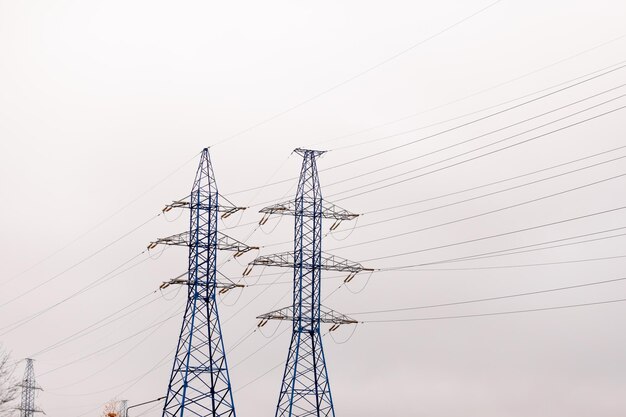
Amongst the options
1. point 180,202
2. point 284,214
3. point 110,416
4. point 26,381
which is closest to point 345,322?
point 284,214

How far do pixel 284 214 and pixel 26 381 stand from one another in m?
60.8

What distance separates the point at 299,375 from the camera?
7312cm

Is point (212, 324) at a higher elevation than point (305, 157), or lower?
lower

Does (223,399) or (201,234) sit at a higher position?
(201,234)

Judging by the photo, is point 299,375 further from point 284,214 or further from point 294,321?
point 284,214

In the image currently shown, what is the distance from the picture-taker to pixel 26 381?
12631 cm

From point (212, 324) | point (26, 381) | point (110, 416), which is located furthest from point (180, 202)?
point (26, 381)

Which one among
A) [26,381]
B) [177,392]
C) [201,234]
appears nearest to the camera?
[177,392]

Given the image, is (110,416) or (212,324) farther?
(110,416)

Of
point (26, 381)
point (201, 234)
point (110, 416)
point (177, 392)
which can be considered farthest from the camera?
point (26, 381)

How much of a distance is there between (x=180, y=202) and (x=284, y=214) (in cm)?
734

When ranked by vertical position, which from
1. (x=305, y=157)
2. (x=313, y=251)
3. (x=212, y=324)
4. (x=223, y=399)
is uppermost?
(x=305, y=157)

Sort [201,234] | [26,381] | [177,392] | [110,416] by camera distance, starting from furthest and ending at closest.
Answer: [26,381], [110,416], [201,234], [177,392]

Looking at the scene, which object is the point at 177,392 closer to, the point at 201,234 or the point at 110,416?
the point at 201,234
